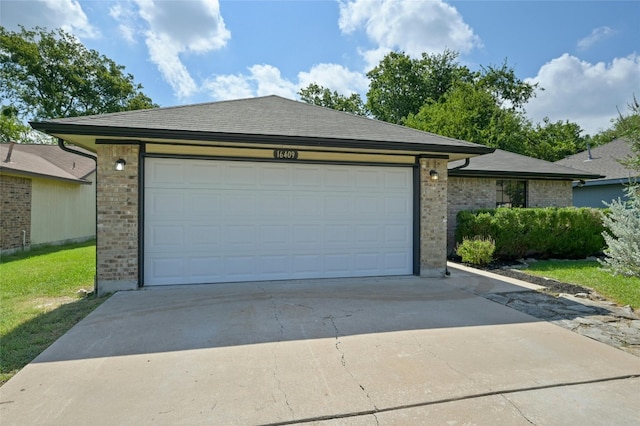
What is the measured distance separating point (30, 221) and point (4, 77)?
20.4 meters

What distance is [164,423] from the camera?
254cm

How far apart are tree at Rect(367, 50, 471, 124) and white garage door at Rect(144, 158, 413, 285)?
80.1 feet

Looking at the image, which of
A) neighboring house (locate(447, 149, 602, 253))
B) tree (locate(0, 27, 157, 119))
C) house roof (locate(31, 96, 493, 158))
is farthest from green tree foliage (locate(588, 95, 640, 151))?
tree (locate(0, 27, 157, 119))

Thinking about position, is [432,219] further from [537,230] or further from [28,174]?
[28,174]

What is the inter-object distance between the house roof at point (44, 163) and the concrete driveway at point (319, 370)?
969 centimetres

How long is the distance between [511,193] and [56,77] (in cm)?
3185

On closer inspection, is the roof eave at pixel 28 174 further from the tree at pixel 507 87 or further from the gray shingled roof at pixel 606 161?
the tree at pixel 507 87

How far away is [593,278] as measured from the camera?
7.85 metres

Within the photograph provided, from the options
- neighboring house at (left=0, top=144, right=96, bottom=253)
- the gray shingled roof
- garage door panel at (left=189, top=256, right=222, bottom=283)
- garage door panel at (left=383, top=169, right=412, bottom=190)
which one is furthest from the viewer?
the gray shingled roof

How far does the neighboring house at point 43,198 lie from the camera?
37.9ft

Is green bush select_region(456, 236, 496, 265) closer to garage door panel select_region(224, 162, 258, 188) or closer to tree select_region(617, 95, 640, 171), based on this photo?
tree select_region(617, 95, 640, 171)

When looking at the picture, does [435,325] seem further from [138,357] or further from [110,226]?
[110,226]

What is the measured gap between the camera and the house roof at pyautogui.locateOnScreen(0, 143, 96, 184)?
38.8 ft

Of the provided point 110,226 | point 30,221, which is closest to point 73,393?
point 110,226
